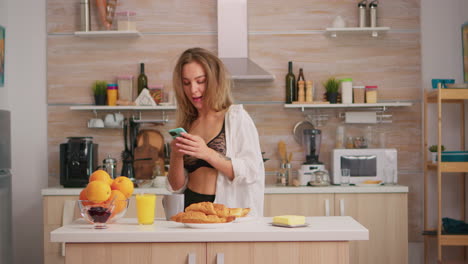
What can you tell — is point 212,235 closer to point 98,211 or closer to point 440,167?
point 98,211

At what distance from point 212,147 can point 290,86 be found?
2305 millimetres

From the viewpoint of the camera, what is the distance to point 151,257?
189 cm

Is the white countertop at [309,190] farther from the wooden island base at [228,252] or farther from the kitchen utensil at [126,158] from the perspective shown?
the wooden island base at [228,252]

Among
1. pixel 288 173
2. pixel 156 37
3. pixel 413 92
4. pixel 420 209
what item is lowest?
pixel 420 209

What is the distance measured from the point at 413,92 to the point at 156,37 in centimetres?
207

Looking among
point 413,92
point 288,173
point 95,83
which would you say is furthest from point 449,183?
point 95,83

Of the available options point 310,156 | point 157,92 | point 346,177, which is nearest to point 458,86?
point 346,177

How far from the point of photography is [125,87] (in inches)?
185

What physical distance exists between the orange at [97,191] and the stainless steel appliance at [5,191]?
2.31 meters

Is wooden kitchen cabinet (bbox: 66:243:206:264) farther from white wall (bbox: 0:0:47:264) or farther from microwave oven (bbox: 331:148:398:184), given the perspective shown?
white wall (bbox: 0:0:47:264)

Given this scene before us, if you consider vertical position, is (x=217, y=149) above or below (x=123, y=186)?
above

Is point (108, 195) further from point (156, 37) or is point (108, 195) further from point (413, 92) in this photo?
point (413, 92)

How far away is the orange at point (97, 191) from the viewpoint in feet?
6.34

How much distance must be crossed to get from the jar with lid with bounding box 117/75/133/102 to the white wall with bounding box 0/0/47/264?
0.63 metres
